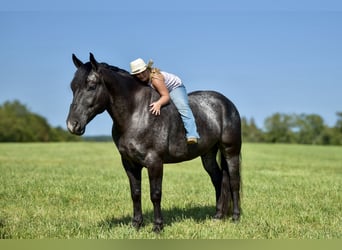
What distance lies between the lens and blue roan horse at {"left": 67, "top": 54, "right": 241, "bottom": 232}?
246 inches

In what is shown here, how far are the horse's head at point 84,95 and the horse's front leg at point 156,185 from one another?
47.7 inches

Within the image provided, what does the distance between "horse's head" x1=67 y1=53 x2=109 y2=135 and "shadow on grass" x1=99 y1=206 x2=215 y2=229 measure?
192cm

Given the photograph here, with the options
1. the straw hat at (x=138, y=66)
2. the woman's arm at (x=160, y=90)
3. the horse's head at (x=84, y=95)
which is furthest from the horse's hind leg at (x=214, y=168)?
the horse's head at (x=84, y=95)

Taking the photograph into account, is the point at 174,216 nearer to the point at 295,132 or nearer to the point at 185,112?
the point at 185,112

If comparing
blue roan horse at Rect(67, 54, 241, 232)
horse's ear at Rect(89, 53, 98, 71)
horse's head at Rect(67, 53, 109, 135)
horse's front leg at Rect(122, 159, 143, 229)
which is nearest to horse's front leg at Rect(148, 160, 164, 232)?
blue roan horse at Rect(67, 54, 241, 232)

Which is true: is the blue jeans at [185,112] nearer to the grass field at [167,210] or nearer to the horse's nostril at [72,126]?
the grass field at [167,210]

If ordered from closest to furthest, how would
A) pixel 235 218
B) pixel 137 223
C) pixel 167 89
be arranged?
pixel 167 89 < pixel 137 223 < pixel 235 218

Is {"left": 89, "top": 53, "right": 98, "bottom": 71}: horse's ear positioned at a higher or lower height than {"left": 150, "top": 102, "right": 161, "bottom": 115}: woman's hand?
higher

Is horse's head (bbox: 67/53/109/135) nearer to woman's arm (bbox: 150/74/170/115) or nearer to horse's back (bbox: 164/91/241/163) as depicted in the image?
woman's arm (bbox: 150/74/170/115)

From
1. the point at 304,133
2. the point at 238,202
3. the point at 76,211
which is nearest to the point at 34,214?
the point at 76,211

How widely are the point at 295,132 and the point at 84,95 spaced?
9507cm

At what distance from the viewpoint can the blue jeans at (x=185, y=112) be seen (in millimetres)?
7012

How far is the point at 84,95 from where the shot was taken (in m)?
6.23

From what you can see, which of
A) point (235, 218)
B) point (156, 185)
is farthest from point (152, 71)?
point (235, 218)
